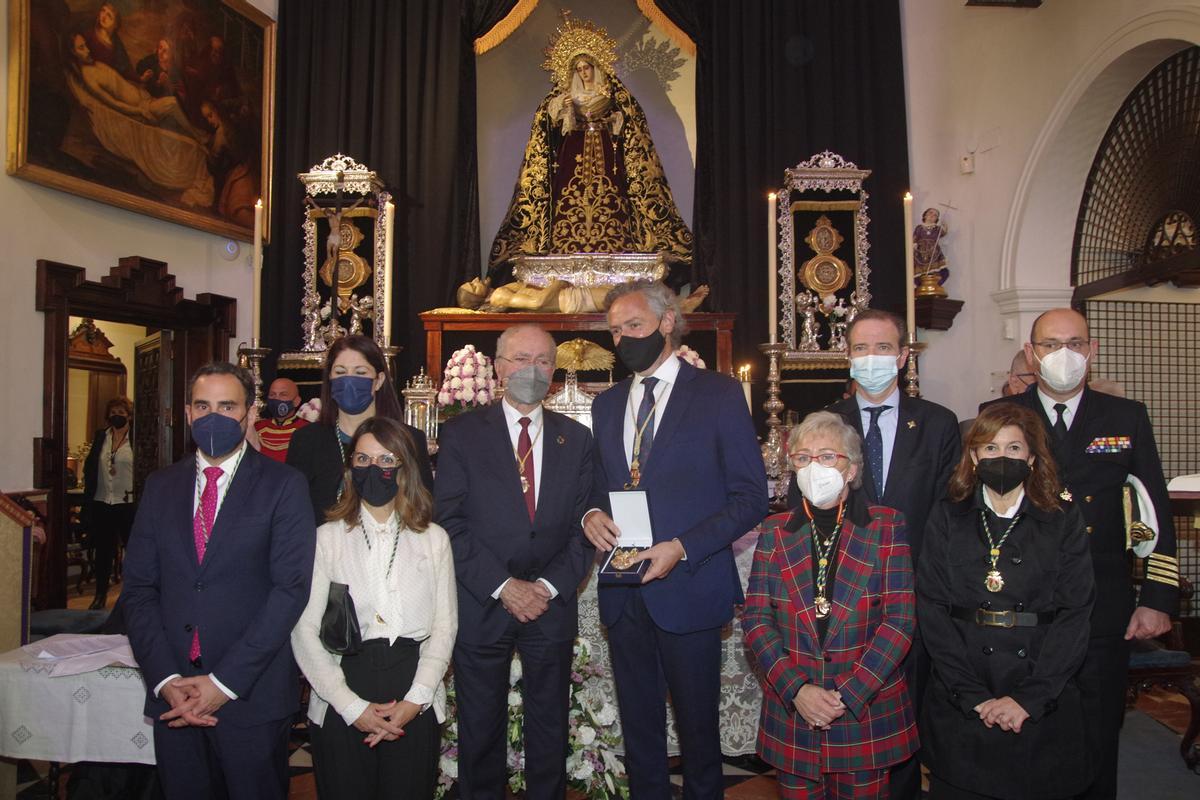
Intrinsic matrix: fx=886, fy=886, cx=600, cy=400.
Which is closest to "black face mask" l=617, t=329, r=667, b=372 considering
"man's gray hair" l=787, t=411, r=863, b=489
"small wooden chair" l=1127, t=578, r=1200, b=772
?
"man's gray hair" l=787, t=411, r=863, b=489

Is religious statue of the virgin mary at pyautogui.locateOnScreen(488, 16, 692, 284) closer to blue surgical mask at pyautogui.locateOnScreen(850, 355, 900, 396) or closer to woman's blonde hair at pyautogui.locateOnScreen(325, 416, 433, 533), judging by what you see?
blue surgical mask at pyautogui.locateOnScreen(850, 355, 900, 396)

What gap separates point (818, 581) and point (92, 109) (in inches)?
260

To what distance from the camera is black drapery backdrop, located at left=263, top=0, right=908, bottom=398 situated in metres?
8.41

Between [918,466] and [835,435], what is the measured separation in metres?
0.44

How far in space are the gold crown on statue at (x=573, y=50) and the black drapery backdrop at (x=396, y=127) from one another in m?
0.77

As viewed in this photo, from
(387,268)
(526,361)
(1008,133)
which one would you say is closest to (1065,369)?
(526,361)

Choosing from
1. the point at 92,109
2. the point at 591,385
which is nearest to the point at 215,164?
the point at 92,109

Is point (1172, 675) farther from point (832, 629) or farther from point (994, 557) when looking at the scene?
point (832, 629)

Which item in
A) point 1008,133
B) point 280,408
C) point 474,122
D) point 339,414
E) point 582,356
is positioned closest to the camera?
point 339,414

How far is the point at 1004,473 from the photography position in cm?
261

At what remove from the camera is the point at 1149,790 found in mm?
3711

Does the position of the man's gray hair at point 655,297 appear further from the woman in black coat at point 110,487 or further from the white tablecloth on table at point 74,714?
the woman in black coat at point 110,487

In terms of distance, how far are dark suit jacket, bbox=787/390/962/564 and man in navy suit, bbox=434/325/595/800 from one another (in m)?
0.78

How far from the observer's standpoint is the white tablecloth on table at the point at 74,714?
311cm
